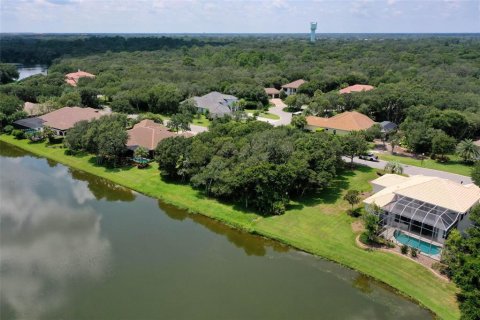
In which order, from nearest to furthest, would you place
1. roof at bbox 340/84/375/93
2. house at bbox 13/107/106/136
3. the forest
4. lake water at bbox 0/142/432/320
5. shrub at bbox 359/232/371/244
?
lake water at bbox 0/142/432/320 → shrub at bbox 359/232/371/244 → the forest → house at bbox 13/107/106/136 → roof at bbox 340/84/375/93

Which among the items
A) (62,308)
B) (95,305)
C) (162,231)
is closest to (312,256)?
(162,231)

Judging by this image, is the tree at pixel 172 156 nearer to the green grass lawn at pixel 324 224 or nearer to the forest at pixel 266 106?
the forest at pixel 266 106

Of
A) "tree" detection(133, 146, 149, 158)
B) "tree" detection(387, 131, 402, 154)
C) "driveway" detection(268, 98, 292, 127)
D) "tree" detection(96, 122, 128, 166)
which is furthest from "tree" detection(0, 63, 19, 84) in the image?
"tree" detection(387, 131, 402, 154)

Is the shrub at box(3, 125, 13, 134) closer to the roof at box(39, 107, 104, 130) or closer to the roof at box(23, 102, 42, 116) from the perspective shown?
the roof at box(39, 107, 104, 130)

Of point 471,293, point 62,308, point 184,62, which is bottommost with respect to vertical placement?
point 62,308

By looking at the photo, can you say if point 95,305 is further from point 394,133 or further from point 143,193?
point 394,133

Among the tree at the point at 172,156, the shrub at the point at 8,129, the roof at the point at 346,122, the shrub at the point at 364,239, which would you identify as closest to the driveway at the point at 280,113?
the roof at the point at 346,122
